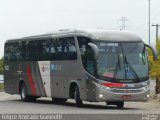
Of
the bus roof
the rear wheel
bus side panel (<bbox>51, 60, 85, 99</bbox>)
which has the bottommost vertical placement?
the rear wheel

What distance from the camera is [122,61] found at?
2684 cm

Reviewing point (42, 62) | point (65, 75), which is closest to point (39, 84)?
point (42, 62)

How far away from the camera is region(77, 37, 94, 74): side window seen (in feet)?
87.9

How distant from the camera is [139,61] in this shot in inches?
1072

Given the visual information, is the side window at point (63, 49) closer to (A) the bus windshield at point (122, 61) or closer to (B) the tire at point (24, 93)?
(A) the bus windshield at point (122, 61)

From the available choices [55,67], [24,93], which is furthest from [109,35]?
[24,93]

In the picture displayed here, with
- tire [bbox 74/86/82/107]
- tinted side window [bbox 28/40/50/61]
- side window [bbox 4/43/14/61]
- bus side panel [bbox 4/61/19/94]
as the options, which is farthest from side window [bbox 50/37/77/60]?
side window [bbox 4/43/14/61]

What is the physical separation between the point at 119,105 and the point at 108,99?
250 centimetres

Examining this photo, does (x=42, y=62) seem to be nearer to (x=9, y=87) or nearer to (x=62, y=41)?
(x=62, y=41)

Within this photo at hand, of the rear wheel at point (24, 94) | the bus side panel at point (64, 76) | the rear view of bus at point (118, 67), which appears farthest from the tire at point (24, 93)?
the rear view of bus at point (118, 67)

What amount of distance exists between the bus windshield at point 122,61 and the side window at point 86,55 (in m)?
0.39

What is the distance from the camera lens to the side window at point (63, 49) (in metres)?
28.3

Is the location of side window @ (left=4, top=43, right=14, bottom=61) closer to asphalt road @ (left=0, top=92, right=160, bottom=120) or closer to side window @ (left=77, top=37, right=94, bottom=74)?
asphalt road @ (left=0, top=92, right=160, bottom=120)

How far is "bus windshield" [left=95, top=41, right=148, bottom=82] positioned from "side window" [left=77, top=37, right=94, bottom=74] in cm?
39
